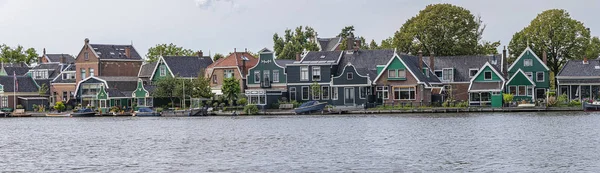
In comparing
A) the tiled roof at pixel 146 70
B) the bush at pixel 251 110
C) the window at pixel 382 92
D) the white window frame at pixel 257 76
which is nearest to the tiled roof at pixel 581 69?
the window at pixel 382 92

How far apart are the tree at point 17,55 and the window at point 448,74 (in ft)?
283

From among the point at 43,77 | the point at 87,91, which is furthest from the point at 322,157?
the point at 43,77

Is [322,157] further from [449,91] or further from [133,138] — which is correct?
[449,91]

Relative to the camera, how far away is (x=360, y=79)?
305 ft

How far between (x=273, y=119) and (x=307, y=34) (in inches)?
1658

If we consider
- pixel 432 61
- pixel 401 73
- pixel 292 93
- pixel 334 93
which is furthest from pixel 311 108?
pixel 432 61

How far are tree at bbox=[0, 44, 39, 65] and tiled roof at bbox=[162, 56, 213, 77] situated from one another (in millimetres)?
55292

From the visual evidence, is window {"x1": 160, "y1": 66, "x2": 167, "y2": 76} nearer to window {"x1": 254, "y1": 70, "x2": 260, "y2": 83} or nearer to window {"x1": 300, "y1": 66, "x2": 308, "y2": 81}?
window {"x1": 254, "y1": 70, "x2": 260, "y2": 83}

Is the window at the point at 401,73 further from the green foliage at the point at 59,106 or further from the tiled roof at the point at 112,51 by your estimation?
the tiled roof at the point at 112,51

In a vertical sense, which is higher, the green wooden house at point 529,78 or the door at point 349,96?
the green wooden house at point 529,78

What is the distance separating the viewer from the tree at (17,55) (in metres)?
160

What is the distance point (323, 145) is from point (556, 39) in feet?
185

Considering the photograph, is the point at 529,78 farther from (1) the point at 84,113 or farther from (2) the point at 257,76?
(1) the point at 84,113

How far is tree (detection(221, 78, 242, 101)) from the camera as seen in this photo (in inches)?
3826
